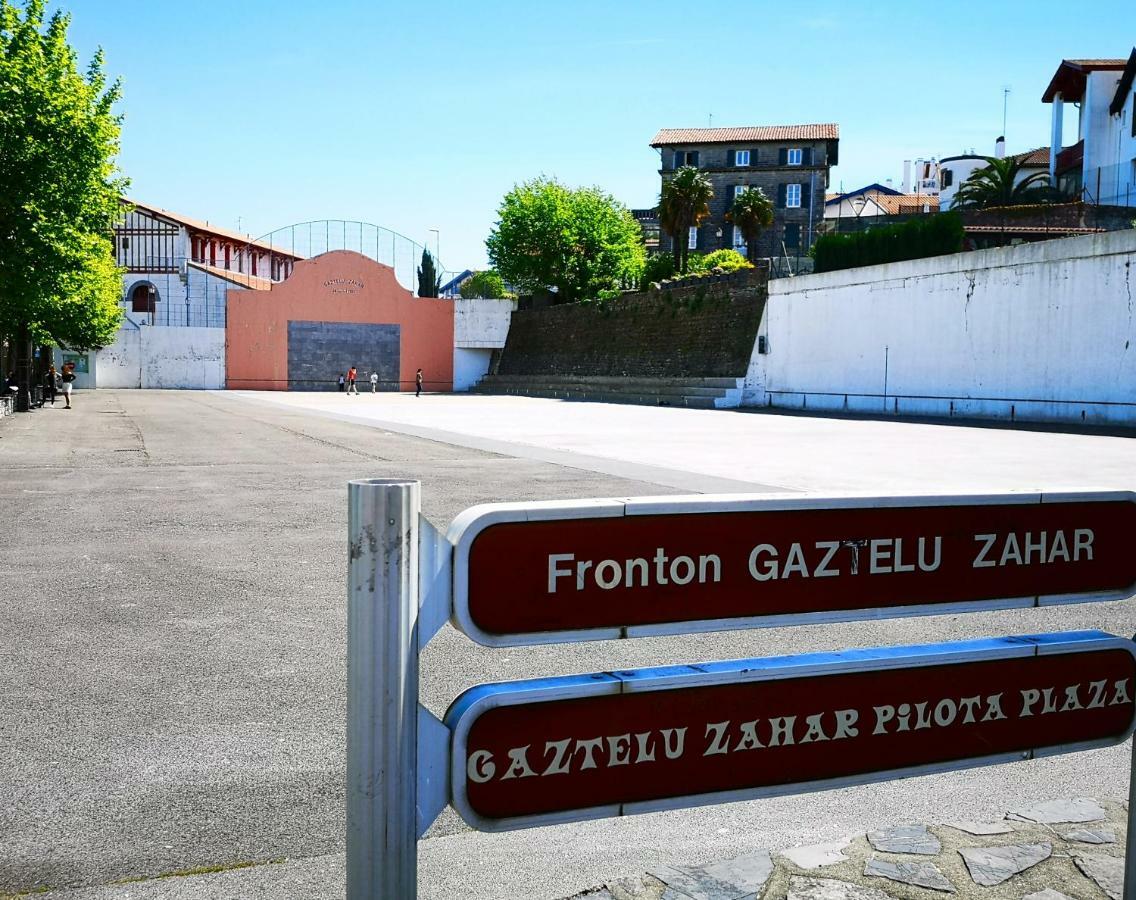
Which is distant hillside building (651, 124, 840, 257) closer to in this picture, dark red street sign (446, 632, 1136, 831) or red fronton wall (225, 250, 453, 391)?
red fronton wall (225, 250, 453, 391)

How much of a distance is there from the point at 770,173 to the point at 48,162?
56537 mm

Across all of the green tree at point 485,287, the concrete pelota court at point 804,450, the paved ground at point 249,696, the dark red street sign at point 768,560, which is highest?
the green tree at point 485,287

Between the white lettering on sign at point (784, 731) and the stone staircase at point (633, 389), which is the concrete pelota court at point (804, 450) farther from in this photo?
the stone staircase at point (633, 389)

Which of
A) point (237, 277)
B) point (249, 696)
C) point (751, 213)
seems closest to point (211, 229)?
point (237, 277)

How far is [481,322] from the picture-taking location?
65.4 m

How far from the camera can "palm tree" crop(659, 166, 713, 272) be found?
58312 millimetres

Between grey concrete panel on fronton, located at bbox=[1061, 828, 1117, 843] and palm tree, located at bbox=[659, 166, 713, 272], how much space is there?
57.4 m

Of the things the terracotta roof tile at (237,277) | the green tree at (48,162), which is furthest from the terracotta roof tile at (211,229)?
the green tree at (48,162)

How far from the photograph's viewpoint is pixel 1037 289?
27.8 m

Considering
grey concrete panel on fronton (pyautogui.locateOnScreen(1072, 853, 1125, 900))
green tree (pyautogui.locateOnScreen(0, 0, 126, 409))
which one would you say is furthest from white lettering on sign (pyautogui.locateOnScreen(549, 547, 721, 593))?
green tree (pyautogui.locateOnScreen(0, 0, 126, 409))

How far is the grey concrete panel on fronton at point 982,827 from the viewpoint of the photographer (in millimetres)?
2951

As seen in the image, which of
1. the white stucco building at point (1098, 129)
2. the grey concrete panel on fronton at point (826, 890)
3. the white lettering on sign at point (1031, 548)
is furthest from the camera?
the white stucco building at point (1098, 129)

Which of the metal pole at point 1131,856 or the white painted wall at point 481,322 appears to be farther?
the white painted wall at point 481,322

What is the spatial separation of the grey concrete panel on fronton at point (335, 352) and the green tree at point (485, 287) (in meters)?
23.2
